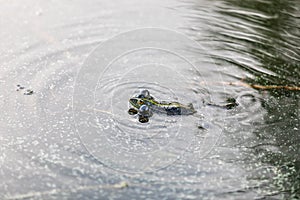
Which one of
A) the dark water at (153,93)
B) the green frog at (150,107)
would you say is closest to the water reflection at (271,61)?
the dark water at (153,93)

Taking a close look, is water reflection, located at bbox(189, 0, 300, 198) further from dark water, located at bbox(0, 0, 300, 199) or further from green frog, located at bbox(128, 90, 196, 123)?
green frog, located at bbox(128, 90, 196, 123)

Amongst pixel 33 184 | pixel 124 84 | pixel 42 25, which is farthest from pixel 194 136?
→ pixel 42 25

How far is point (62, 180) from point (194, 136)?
984 millimetres

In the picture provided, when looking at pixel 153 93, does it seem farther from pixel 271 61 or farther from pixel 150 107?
pixel 271 61

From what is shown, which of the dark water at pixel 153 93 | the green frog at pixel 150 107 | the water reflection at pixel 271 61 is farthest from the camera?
the green frog at pixel 150 107

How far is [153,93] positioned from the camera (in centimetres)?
376

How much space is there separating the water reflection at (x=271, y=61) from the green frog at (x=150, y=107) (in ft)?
1.83

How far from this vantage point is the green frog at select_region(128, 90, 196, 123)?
3.46 meters

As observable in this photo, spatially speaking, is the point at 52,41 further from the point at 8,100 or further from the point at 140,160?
the point at 140,160

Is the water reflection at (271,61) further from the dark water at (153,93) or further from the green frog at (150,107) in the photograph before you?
the green frog at (150,107)

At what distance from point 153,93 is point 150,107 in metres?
0.25

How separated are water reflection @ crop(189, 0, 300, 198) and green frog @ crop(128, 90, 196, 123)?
56cm

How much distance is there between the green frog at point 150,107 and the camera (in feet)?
11.3

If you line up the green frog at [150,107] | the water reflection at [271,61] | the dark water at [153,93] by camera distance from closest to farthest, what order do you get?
the dark water at [153,93]
the water reflection at [271,61]
the green frog at [150,107]
